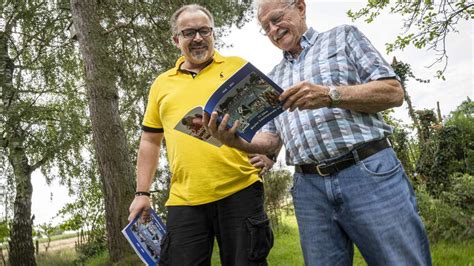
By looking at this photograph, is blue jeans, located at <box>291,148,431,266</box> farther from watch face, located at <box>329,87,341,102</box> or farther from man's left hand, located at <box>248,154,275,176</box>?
man's left hand, located at <box>248,154,275,176</box>

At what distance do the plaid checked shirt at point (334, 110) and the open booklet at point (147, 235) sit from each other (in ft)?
3.32

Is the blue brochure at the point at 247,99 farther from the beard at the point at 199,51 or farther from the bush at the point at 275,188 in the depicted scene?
the bush at the point at 275,188

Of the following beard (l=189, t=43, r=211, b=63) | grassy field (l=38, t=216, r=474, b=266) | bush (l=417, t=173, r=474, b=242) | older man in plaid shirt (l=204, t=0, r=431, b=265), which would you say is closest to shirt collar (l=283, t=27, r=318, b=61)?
older man in plaid shirt (l=204, t=0, r=431, b=265)

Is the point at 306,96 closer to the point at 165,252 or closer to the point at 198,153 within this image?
the point at 198,153

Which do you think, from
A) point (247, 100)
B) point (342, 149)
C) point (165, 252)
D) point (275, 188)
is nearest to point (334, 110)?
point (342, 149)

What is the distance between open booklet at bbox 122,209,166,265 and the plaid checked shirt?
1013mm

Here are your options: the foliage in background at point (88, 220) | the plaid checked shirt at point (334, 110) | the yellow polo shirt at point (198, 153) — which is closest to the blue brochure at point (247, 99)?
the plaid checked shirt at point (334, 110)

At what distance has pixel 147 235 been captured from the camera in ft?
7.95

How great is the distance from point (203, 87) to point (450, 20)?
530cm

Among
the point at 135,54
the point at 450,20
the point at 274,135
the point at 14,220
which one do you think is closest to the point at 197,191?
the point at 274,135

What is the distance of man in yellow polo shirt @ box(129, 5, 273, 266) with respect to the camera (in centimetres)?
211

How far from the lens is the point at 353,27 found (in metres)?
1.75

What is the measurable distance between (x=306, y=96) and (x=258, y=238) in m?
0.87

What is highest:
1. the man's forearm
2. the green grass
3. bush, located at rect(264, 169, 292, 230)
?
the man's forearm
